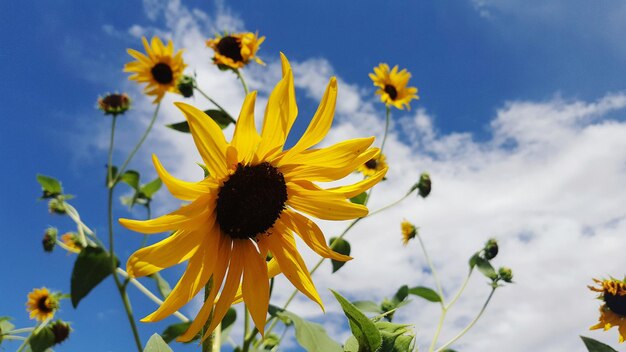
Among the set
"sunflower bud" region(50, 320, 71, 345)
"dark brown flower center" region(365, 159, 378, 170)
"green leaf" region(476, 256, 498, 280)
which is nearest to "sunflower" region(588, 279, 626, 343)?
"green leaf" region(476, 256, 498, 280)

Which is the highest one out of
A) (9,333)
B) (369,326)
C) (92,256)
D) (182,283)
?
(9,333)

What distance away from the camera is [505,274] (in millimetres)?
3514

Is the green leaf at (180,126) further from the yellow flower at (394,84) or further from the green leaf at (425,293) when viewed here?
the yellow flower at (394,84)

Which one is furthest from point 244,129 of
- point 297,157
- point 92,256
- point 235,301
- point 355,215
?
point 92,256

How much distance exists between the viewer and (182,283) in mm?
1028

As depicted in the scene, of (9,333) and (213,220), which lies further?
(9,333)

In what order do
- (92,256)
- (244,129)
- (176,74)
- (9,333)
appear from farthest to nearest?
1. (176,74)
2. (9,333)
3. (92,256)
4. (244,129)

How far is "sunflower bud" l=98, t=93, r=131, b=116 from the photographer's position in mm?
3438

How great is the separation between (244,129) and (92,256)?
1312 millimetres

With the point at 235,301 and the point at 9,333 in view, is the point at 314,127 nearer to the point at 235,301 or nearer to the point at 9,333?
the point at 235,301

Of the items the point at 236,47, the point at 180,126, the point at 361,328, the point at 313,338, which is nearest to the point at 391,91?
the point at 236,47

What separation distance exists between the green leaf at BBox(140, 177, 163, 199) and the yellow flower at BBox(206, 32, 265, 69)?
30.0 inches

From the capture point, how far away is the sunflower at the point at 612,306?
283 cm

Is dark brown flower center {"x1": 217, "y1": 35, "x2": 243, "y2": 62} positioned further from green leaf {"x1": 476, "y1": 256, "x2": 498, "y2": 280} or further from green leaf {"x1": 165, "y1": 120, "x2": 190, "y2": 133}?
green leaf {"x1": 476, "y1": 256, "x2": 498, "y2": 280}
